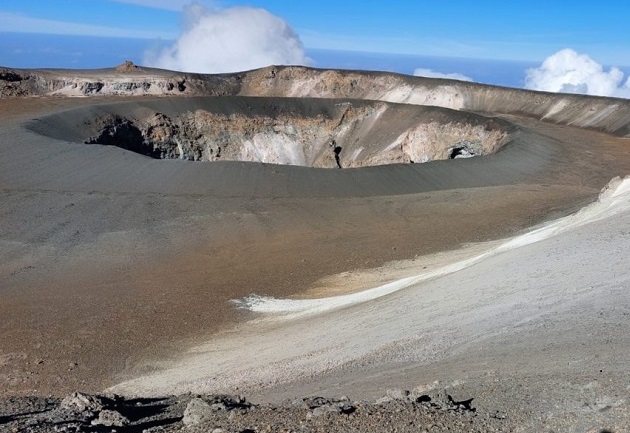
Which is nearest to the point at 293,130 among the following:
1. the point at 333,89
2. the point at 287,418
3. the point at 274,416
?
the point at 333,89

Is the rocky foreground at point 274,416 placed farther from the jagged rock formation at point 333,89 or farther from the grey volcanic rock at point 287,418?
the jagged rock formation at point 333,89

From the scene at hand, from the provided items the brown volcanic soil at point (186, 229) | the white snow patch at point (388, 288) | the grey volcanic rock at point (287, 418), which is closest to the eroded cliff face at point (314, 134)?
the brown volcanic soil at point (186, 229)

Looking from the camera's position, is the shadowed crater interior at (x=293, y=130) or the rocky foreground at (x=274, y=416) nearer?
the rocky foreground at (x=274, y=416)

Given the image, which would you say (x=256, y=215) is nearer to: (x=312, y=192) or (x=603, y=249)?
(x=312, y=192)

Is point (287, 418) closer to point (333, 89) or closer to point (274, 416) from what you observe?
point (274, 416)

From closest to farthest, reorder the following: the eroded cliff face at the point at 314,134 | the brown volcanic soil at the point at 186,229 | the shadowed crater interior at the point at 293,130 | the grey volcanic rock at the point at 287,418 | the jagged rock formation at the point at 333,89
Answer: the grey volcanic rock at the point at 287,418 < the brown volcanic soil at the point at 186,229 < the shadowed crater interior at the point at 293,130 < the eroded cliff face at the point at 314,134 < the jagged rock formation at the point at 333,89

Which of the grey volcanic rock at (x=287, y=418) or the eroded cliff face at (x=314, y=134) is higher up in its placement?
the eroded cliff face at (x=314, y=134)
